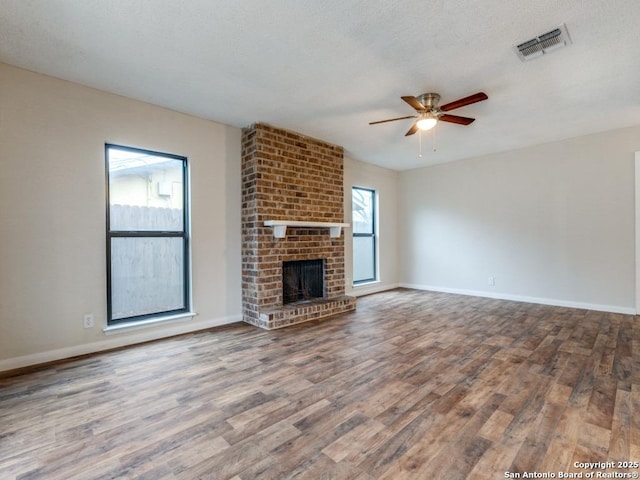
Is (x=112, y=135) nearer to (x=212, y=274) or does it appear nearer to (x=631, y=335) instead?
(x=212, y=274)

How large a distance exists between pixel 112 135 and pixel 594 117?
223 inches

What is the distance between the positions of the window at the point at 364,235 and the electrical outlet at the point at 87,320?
4.14m

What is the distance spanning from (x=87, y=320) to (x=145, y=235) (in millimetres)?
999

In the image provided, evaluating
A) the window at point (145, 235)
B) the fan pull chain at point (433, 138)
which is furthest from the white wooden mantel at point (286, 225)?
the fan pull chain at point (433, 138)

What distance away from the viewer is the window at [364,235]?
608cm

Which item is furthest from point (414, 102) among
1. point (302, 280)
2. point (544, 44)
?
point (302, 280)

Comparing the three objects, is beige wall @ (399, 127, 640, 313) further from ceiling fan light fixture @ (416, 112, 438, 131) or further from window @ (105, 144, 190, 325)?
window @ (105, 144, 190, 325)

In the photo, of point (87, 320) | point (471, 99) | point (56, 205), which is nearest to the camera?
point (471, 99)

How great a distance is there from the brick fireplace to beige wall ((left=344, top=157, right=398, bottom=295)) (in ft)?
2.83

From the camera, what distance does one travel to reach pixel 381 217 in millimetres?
6574

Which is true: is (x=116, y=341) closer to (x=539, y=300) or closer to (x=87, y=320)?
(x=87, y=320)

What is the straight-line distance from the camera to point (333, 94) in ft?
10.6

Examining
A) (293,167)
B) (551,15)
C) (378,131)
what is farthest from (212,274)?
(551,15)

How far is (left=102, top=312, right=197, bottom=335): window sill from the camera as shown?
319 cm
